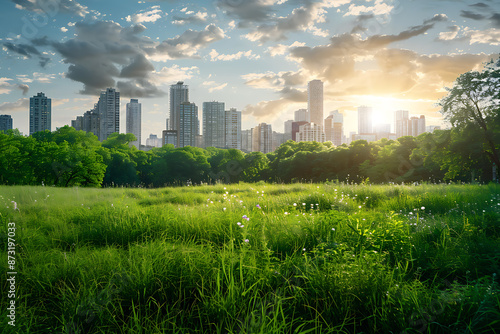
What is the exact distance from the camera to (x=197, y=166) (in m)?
62.9

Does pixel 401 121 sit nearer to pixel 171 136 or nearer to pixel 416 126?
pixel 416 126

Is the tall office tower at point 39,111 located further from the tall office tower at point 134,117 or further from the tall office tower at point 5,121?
the tall office tower at point 134,117

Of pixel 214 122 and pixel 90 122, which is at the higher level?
pixel 214 122

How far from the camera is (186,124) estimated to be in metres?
138

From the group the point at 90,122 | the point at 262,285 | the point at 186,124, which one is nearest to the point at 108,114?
the point at 90,122

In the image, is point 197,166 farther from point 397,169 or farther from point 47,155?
point 397,169

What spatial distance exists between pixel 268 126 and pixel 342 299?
473 feet

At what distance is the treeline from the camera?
2770 cm

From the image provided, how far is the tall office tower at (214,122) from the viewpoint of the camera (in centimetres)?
13450

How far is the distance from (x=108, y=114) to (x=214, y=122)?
1801 inches

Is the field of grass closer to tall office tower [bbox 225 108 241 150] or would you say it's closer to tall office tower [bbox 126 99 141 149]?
→ tall office tower [bbox 225 108 241 150]

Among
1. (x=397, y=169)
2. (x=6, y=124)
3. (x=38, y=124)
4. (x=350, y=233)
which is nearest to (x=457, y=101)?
(x=397, y=169)

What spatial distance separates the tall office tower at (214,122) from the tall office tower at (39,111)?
83067 mm

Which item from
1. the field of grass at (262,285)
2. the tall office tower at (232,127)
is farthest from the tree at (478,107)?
the tall office tower at (232,127)
